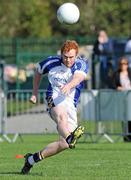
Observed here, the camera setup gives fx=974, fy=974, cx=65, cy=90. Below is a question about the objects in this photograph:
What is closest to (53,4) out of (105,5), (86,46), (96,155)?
(105,5)

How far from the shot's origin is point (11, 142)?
2128 centimetres

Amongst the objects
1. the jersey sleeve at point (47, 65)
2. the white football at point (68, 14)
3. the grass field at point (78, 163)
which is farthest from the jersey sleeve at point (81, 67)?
the white football at point (68, 14)

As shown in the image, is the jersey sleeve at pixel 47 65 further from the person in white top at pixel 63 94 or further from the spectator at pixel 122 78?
the spectator at pixel 122 78

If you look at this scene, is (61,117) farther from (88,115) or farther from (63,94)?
(88,115)

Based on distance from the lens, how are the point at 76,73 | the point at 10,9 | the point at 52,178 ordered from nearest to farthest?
the point at 52,178 < the point at 76,73 < the point at 10,9

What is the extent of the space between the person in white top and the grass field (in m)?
0.35

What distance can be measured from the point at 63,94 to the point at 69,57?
1.76 feet

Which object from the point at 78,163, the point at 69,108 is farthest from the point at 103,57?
the point at 69,108

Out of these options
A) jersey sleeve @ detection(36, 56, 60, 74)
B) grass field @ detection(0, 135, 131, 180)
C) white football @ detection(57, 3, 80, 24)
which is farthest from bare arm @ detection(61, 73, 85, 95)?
white football @ detection(57, 3, 80, 24)

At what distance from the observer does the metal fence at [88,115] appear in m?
21.0

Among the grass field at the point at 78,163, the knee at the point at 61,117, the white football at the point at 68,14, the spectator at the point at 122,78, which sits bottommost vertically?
the grass field at the point at 78,163

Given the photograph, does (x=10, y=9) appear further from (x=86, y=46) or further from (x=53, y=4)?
(x=86, y=46)

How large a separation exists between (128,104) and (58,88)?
7.52 m

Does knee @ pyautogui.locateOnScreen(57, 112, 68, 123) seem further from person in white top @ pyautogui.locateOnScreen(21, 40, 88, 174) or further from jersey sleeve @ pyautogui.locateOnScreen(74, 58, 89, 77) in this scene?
jersey sleeve @ pyautogui.locateOnScreen(74, 58, 89, 77)
